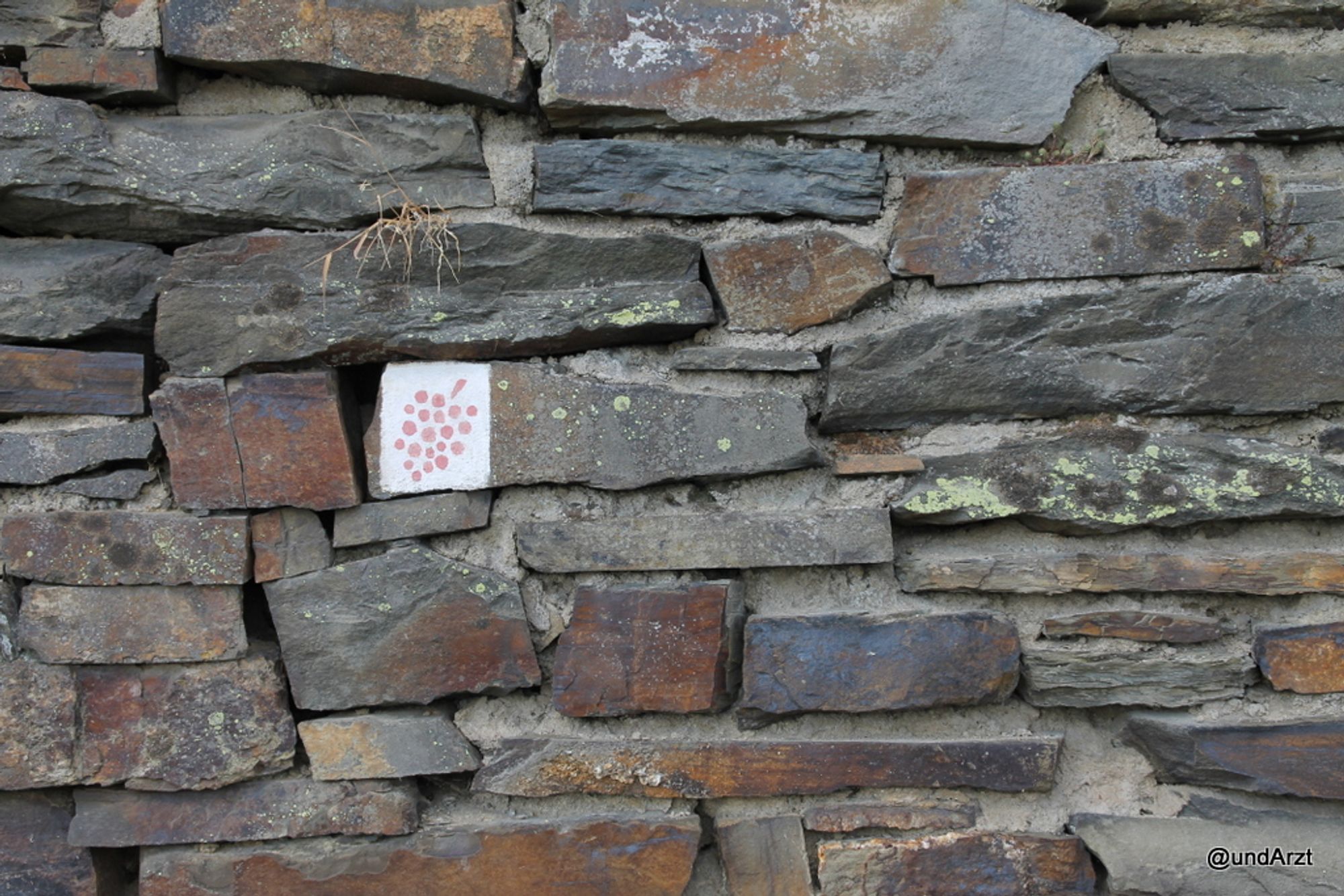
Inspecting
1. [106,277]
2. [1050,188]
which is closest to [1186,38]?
[1050,188]

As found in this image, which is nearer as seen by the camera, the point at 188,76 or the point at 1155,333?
Answer: the point at 1155,333

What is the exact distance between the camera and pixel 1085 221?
192 cm

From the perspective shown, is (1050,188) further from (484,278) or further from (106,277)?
(106,277)

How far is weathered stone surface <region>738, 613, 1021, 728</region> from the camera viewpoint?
6.21 ft

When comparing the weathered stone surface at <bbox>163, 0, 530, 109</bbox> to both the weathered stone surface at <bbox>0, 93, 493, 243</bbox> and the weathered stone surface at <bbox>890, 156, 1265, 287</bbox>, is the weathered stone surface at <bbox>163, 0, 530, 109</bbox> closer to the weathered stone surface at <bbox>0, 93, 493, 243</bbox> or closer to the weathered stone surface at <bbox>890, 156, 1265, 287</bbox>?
the weathered stone surface at <bbox>0, 93, 493, 243</bbox>

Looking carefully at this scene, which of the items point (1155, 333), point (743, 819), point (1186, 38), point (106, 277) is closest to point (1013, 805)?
point (743, 819)

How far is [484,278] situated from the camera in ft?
6.36

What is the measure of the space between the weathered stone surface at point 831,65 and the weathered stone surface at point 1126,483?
0.65 metres

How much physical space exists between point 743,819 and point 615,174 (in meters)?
1.35

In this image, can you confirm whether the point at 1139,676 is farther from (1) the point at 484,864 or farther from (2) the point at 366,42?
(2) the point at 366,42

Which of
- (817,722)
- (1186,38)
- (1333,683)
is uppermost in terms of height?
(1186,38)

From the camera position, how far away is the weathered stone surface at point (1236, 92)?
193 cm

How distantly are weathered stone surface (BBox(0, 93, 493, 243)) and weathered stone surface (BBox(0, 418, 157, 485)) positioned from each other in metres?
0.43

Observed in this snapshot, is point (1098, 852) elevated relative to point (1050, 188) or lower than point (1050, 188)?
lower
